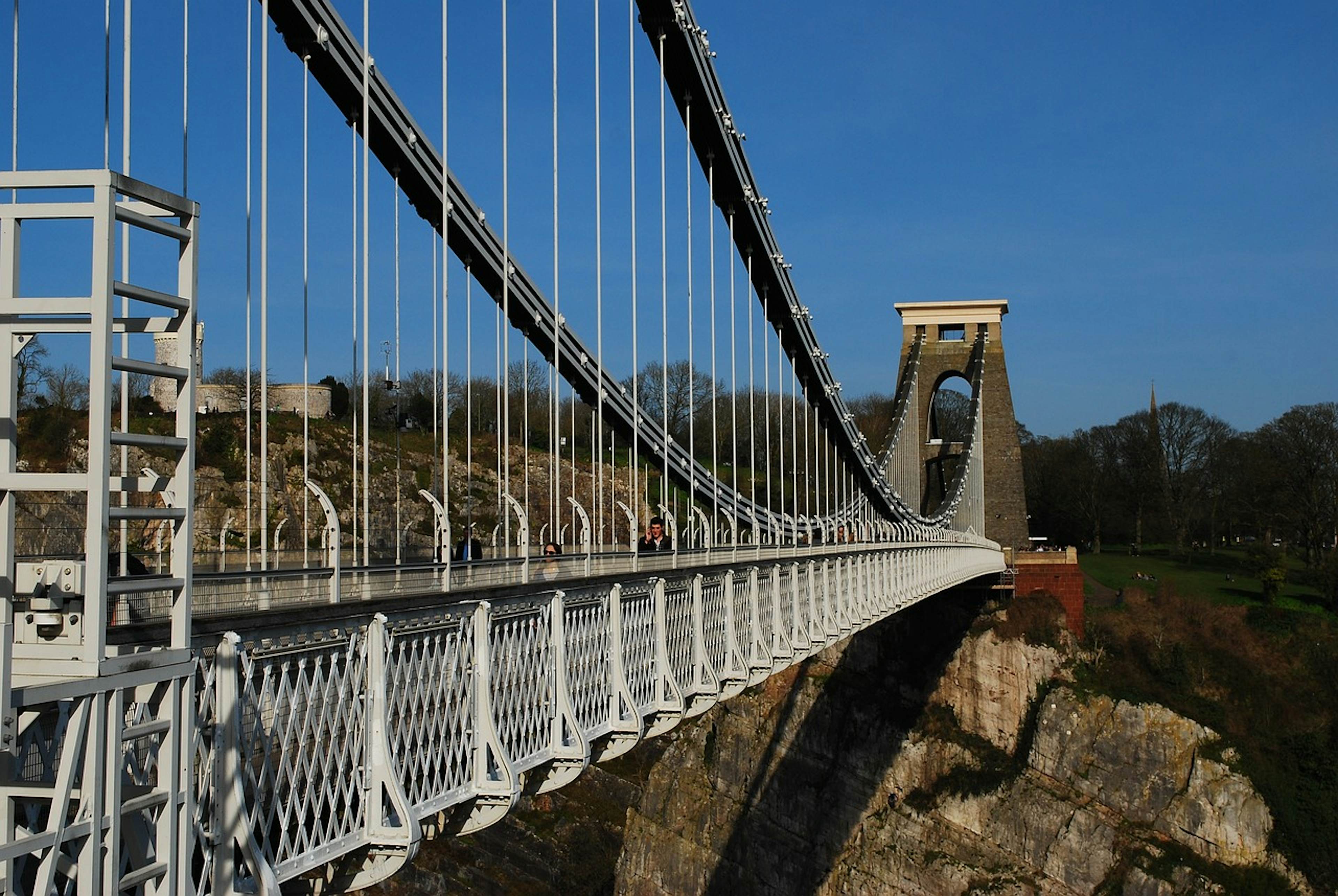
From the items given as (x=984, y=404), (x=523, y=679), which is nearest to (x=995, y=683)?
(x=984, y=404)

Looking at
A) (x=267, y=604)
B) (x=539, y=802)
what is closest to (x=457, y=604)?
(x=267, y=604)

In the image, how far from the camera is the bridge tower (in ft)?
177

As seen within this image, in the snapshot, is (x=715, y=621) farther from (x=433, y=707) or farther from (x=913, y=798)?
(x=913, y=798)

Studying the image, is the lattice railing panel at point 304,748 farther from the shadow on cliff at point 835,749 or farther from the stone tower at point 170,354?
the shadow on cliff at point 835,749

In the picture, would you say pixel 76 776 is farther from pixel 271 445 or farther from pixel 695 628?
pixel 271 445

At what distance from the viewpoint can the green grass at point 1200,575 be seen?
53.6 meters

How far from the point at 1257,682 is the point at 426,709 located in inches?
1587

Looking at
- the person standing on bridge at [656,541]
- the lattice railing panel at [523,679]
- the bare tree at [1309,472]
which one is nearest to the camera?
the lattice railing panel at [523,679]

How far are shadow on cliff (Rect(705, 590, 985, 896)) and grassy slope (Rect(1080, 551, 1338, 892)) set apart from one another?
5.22 metres

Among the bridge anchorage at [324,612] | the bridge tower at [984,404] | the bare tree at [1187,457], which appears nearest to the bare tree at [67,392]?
the bridge anchorage at [324,612]

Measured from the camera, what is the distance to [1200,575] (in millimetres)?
62844

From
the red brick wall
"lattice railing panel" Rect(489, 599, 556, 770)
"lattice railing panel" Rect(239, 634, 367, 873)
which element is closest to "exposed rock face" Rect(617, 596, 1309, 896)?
the red brick wall

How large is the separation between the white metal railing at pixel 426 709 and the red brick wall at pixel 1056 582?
3421cm

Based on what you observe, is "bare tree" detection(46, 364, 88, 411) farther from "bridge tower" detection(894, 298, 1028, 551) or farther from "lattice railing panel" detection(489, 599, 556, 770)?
"bridge tower" detection(894, 298, 1028, 551)
